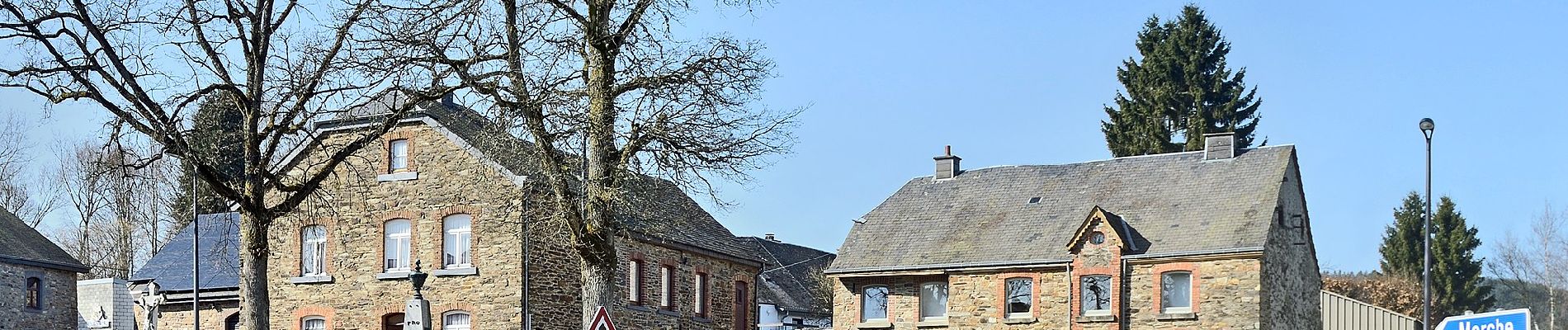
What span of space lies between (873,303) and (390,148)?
510 inches

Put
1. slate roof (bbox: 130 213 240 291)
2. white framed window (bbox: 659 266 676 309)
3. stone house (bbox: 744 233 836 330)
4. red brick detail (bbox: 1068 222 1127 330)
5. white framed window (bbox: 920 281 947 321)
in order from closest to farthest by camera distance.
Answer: red brick detail (bbox: 1068 222 1127 330)
white framed window (bbox: 659 266 676 309)
slate roof (bbox: 130 213 240 291)
white framed window (bbox: 920 281 947 321)
stone house (bbox: 744 233 836 330)

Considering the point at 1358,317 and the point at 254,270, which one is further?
the point at 1358,317

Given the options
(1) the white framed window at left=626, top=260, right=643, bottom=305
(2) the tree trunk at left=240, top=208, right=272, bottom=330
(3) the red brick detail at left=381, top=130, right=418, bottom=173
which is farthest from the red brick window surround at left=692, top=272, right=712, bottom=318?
(2) the tree trunk at left=240, top=208, right=272, bottom=330

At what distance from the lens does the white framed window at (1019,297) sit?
4053 centimetres

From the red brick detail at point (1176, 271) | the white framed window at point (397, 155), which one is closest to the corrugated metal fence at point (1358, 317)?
the red brick detail at point (1176, 271)

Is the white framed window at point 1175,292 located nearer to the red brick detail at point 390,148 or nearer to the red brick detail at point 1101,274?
the red brick detail at point 1101,274

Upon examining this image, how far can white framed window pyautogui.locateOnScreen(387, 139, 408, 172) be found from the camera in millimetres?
37531

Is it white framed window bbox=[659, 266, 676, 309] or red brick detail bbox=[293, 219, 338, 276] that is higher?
red brick detail bbox=[293, 219, 338, 276]

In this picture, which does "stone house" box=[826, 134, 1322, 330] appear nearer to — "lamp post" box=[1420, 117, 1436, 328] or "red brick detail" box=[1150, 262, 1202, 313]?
"red brick detail" box=[1150, 262, 1202, 313]

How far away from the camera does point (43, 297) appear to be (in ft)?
155

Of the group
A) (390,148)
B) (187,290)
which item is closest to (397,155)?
(390,148)

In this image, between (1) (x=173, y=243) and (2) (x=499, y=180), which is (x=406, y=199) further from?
(1) (x=173, y=243)

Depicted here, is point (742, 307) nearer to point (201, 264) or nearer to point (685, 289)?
point (685, 289)

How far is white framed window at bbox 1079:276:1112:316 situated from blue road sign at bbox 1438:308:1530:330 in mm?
28403
